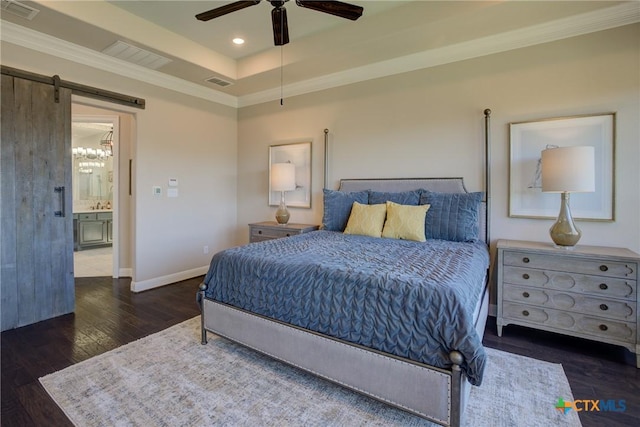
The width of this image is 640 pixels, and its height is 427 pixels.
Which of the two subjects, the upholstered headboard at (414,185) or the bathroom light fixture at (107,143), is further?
the bathroom light fixture at (107,143)

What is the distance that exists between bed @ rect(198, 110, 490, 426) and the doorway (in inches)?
153

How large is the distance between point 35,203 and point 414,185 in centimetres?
388

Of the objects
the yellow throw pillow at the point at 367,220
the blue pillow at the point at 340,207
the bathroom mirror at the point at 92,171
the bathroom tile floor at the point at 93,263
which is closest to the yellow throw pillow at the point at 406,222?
the yellow throw pillow at the point at 367,220

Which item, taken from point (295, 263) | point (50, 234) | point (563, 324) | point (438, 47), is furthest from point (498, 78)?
point (50, 234)

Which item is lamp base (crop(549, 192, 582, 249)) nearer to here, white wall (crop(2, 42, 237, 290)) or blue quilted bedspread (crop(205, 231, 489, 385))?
blue quilted bedspread (crop(205, 231, 489, 385))

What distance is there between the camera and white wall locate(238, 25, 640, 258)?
263 centimetres

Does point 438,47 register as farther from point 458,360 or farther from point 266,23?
point 458,360

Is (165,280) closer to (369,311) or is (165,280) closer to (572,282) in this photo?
(369,311)

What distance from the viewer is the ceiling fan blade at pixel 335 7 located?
7.38ft

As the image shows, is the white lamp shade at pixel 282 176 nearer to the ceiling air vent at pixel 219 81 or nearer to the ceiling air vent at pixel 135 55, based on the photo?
the ceiling air vent at pixel 219 81

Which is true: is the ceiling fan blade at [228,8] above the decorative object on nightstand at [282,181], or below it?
above

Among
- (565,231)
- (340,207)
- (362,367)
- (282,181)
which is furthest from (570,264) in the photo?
(282,181)

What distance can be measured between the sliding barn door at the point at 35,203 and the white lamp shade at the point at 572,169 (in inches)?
180

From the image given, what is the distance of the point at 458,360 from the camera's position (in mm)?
1405
